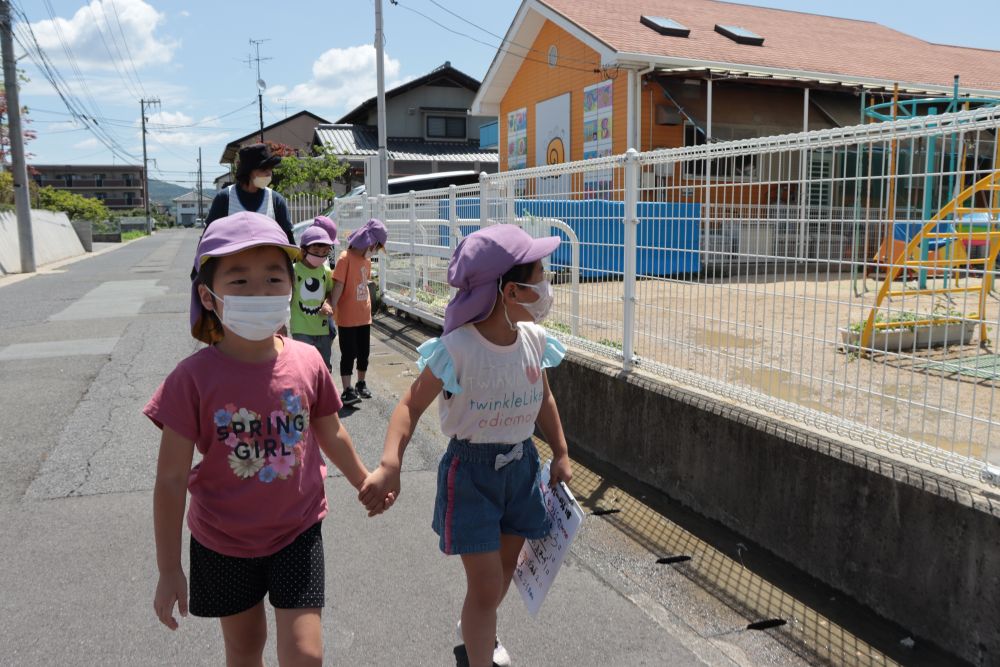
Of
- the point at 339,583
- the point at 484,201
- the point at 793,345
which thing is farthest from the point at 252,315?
the point at 484,201

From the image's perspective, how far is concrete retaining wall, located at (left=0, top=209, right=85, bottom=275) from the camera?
2227 cm

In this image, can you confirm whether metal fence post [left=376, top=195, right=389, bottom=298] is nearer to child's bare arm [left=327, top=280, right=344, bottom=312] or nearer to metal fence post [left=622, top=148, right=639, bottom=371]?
child's bare arm [left=327, top=280, right=344, bottom=312]

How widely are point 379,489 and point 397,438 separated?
195 mm

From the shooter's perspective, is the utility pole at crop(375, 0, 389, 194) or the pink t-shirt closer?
the pink t-shirt

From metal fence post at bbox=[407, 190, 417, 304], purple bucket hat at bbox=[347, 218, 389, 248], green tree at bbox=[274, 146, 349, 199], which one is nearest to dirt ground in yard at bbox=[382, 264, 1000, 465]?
purple bucket hat at bbox=[347, 218, 389, 248]

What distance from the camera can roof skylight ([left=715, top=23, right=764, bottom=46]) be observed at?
17.9 metres

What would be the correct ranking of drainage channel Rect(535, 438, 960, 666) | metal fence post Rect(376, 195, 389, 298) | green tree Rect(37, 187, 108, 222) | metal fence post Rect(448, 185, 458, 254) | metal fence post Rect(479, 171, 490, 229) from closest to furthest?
1. drainage channel Rect(535, 438, 960, 666)
2. metal fence post Rect(479, 171, 490, 229)
3. metal fence post Rect(448, 185, 458, 254)
4. metal fence post Rect(376, 195, 389, 298)
5. green tree Rect(37, 187, 108, 222)

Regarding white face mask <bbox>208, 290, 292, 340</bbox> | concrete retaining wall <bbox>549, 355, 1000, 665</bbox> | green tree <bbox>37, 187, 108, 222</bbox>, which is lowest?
concrete retaining wall <bbox>549, 355, 1000, 665</bbox>

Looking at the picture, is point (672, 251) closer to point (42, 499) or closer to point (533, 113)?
point (42, 499)

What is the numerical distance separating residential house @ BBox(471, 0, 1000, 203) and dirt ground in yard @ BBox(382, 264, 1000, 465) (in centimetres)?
1099

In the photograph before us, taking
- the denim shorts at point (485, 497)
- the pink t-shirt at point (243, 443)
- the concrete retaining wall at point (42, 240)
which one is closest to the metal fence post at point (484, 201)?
the denim shorts at point (485, 497)

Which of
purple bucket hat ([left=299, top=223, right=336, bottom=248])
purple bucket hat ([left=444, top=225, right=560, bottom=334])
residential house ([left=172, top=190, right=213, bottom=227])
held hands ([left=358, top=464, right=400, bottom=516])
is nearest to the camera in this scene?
held hands ([left=358, top=464, right=400, bottom=516])

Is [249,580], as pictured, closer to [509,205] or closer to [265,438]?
[265,438]

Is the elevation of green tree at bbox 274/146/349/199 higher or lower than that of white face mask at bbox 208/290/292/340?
higher
